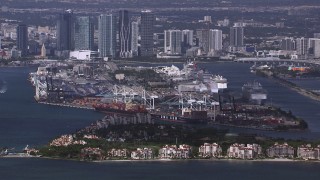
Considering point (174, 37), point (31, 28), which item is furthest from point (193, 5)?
point (174, 37)

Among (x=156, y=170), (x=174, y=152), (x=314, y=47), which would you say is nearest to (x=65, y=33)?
(x=314, y=47)

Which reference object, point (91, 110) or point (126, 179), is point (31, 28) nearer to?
point (91, 110)

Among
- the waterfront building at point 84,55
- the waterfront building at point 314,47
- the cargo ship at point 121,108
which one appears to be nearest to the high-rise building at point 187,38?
the waterfront building at point 314,47

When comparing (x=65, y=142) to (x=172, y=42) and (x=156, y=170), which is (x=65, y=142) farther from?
(x=172, y=42)

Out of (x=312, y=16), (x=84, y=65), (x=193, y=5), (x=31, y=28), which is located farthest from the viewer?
(x=193, y=5)

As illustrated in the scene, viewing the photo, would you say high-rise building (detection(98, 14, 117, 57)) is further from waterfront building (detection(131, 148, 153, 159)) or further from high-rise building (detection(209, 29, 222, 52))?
waterfront building (detection(131, 148, 153, 159))

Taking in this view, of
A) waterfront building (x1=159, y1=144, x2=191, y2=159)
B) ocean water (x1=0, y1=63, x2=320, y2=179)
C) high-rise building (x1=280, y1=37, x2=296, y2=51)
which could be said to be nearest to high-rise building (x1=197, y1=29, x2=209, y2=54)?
high-rise building (x1=280, y1=37, x2=296, y2=51)
